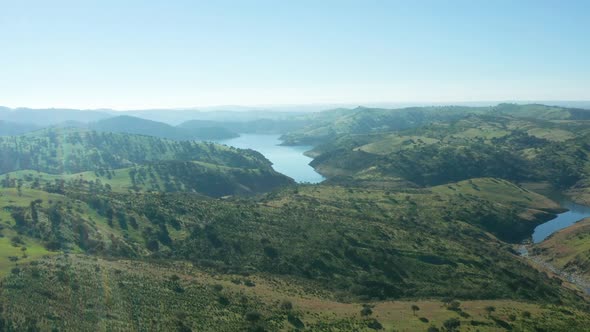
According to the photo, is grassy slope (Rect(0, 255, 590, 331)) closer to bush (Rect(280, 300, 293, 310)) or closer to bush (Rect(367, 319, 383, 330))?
bush (Rect(280, 300, 293, 310))

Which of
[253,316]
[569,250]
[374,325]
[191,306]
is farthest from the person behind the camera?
[569,250]

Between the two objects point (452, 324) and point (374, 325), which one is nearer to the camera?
point (374, 325)

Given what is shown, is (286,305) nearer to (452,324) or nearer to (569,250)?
(452,324)

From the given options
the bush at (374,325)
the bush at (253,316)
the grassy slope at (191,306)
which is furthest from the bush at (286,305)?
the bush at (374,325)

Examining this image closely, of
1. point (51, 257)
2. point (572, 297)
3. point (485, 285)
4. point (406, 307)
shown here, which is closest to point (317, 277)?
point (406, 307)

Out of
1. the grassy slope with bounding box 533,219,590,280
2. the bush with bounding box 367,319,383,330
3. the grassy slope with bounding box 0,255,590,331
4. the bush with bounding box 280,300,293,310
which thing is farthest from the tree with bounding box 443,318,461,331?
the grassy slope with bounding box 533,219,590,280

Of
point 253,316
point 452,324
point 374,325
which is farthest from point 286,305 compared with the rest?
point 452,324

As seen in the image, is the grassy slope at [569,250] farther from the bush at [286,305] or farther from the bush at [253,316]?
the bush at [253,316]

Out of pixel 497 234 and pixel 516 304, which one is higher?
pixel 516 304

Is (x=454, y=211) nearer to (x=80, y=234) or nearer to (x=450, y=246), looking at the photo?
(x=450, y=246)

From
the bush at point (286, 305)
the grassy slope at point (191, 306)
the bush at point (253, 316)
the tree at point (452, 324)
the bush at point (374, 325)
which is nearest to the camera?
the grassy slope at point (191, 306)

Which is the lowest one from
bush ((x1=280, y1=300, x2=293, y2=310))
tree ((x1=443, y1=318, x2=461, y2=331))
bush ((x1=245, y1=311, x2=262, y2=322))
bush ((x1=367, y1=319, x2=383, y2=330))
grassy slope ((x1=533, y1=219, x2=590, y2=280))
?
grassy slope ((x1=533, y1=219, x2=590, y2=280))
